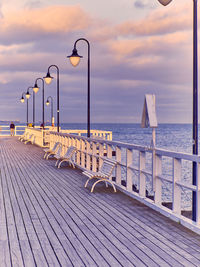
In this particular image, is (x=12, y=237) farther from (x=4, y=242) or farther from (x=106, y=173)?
(x=106, y=173)

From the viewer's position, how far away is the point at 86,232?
5652 mm

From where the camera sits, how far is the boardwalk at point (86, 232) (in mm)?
4523

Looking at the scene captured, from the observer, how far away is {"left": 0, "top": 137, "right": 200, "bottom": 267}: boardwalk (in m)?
4.52

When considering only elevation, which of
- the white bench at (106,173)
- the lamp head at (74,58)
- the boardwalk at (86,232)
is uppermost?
the lamp head at (74,58)

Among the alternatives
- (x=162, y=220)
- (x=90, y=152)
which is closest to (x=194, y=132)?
(x=162, y=220)

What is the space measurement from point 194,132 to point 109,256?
285 cm

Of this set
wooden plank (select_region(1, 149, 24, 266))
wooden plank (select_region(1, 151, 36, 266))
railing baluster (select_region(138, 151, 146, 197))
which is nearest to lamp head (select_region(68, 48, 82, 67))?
wooden plank (select_region(1, 151, 36, 266))

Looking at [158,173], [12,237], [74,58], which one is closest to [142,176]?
[158,173]

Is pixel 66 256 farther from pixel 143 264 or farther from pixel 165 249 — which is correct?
pixel 165 249

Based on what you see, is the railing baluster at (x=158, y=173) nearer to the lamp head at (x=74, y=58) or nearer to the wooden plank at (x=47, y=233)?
the wooden plank at (x=47, y=233)

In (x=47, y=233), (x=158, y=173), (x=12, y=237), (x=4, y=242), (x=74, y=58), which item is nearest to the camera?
(x=4, y=242)

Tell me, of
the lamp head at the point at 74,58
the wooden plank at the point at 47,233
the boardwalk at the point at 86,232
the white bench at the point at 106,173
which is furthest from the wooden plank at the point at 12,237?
the lamp head at the point at 74,58

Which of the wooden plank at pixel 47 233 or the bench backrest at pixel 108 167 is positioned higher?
the bench backrest at pixel 108 167

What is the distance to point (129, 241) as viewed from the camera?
17.1ft
